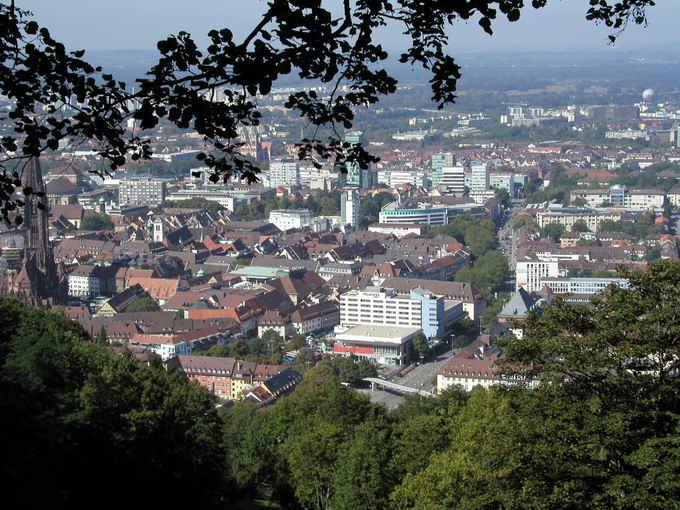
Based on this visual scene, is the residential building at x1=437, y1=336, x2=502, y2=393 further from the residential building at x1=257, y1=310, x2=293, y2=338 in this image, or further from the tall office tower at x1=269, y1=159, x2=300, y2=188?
the tall office tower at x1=269, y1=159, x2=300, y2=188

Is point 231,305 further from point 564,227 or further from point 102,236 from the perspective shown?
point 564,227

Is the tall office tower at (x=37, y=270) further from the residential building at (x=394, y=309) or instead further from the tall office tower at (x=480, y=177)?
the tall office tower at (x=480, y=177)

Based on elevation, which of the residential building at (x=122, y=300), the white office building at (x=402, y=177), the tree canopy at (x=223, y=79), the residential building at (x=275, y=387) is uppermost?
the tree canopy at (x=223, y=79)

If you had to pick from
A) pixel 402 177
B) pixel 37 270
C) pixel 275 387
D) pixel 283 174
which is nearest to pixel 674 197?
pixel 402 177

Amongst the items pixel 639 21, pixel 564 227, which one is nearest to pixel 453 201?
pixel 564 227

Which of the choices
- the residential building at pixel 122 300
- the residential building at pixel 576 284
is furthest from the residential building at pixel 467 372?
the residential building at pixel 122 300

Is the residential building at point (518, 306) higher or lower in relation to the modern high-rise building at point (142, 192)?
lower

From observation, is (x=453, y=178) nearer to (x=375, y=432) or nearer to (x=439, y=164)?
(x=439, y=164)
